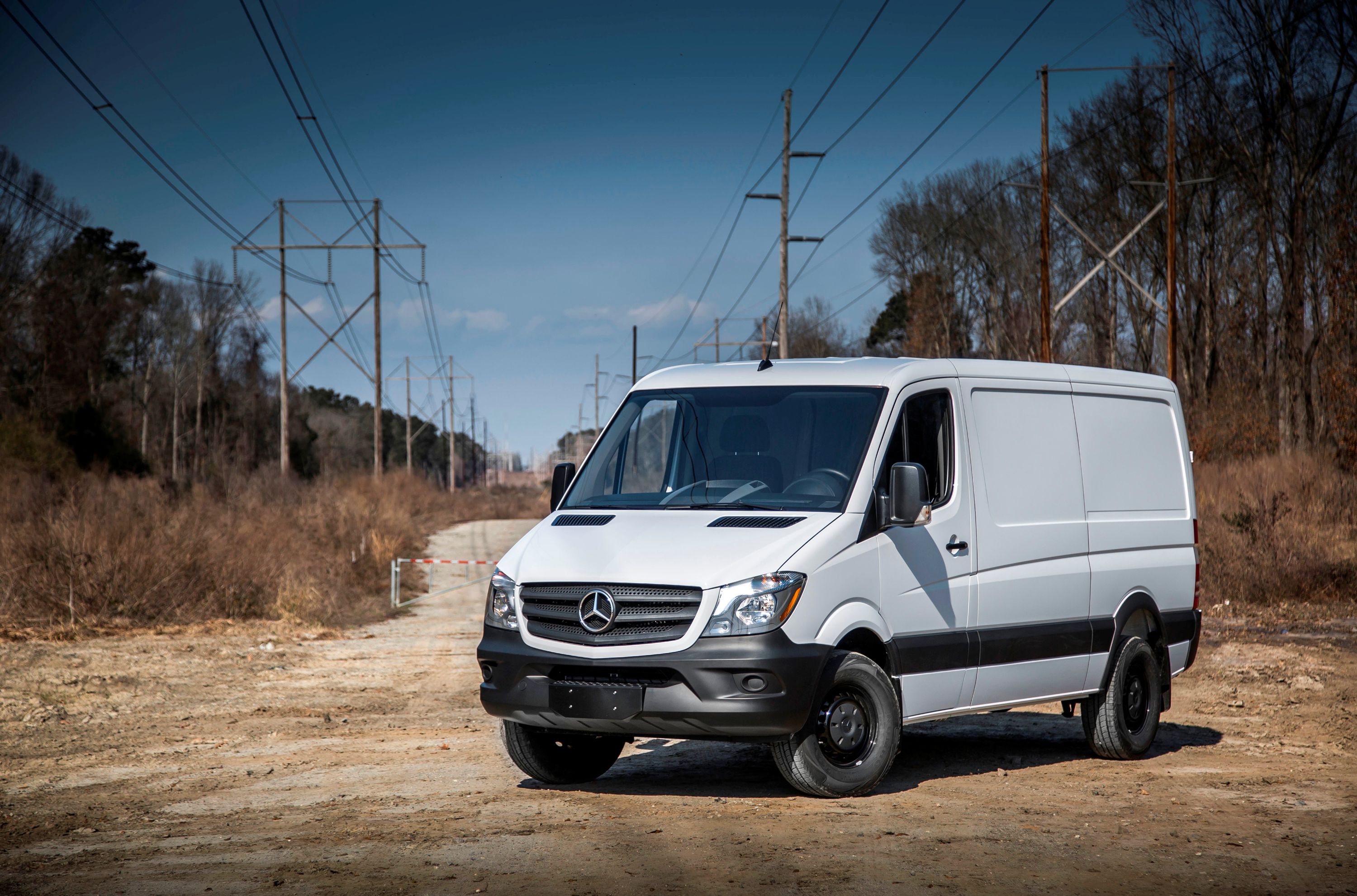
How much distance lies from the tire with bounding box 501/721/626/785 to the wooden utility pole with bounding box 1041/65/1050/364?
22950 mm

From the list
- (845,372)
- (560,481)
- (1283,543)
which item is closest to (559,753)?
(560,481)

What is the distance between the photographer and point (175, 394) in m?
79.8

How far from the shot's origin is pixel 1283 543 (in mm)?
20422

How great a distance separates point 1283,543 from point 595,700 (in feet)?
55.3

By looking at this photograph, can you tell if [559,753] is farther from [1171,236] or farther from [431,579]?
[1171,236]

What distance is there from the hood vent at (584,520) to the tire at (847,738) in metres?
1.51

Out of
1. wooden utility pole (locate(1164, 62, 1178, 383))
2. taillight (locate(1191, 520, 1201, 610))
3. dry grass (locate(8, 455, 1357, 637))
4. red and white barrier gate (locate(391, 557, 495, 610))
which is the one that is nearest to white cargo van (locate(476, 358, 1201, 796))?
taillight (locate(1191, 520, 1201, 610))

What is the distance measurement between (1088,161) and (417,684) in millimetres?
40382

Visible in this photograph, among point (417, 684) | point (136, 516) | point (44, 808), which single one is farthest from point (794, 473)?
point (136, 516)

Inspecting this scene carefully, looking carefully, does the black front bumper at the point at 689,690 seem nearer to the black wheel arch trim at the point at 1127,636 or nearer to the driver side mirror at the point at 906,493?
the driver side mirror at the point at 906,493

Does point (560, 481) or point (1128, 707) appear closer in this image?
point (560, 481)

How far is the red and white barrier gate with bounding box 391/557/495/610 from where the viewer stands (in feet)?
75.7

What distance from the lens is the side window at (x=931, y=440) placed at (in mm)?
7680

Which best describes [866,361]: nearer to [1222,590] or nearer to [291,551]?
[1222,590]
